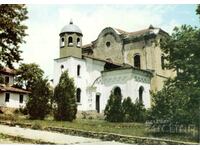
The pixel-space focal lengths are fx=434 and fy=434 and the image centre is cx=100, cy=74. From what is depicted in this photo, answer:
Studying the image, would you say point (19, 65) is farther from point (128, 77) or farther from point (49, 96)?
point (128, 77)

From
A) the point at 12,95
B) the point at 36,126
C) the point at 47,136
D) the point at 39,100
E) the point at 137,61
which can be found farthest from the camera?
the point at 137,61

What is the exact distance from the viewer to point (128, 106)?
1967 centimetres

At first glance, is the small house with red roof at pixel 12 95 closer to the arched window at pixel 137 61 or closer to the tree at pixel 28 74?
the tree at pixel 28 74

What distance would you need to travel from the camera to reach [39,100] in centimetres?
1775

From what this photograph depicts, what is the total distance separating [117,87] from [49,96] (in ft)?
22.0

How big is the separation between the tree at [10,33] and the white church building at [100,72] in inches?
238

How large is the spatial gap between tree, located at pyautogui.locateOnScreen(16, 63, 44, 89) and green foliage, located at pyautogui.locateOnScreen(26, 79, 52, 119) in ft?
1.03

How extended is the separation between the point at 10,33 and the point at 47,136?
4.57m

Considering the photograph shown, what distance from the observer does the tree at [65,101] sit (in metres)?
17.9

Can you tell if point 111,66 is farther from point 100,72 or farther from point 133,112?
point 133,112

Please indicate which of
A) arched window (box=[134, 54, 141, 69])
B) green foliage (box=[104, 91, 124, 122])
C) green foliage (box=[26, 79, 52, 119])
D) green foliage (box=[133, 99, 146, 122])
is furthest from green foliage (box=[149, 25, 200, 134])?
arched window (box=[134, 54, 141, 69])

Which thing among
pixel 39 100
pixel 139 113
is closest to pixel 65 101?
pixel 39 100
